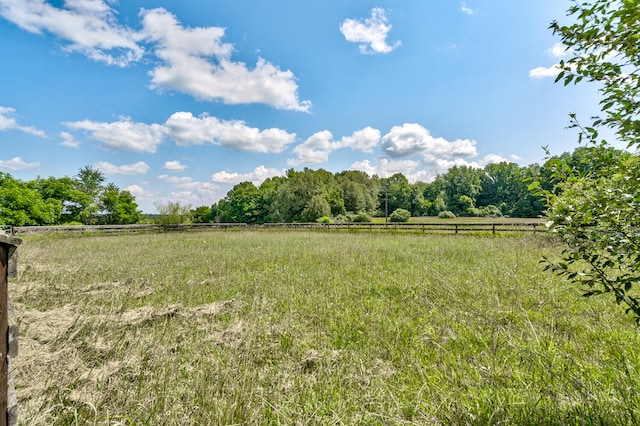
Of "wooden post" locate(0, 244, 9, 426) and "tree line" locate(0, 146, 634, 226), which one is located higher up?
"tree line" locate(0, 146, 634, 226)

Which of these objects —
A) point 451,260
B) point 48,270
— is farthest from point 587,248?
point 48,270

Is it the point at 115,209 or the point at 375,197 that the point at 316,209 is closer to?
the point at 375,197

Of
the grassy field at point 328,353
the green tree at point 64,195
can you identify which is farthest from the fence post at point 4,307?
the green tree at point 64,195

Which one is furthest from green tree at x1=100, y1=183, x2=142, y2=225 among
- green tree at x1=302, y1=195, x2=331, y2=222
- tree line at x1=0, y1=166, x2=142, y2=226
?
green tree at x1=302, y1=195, x2=331, y2=222

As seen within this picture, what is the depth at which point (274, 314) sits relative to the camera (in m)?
5.30

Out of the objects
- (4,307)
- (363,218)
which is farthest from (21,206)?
(4,307)

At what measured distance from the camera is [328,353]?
3.74 m

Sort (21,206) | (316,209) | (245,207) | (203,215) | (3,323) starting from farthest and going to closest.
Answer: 1. (203,215)
2. (245,207)
3. (316,209)
4. (21,206)
5. (3,323)

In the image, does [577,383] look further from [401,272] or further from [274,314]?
[401,272]

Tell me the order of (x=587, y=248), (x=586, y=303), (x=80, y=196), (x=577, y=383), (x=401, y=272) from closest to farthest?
(x=587, y=248), (x=577, y=383), (x=586, y=303), (x=401, y=272), (x=80, y=196)

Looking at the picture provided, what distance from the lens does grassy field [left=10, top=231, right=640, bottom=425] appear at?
2461 mm

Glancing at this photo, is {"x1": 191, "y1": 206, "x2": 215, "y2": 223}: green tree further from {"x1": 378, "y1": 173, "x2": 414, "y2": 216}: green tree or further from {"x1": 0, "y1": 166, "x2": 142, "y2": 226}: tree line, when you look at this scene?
{"x1": 378, "y1": 173, "x2": 414, "y2": 216}: green tree

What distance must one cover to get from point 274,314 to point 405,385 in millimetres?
2944

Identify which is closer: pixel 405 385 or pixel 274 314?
pixel 405 385
